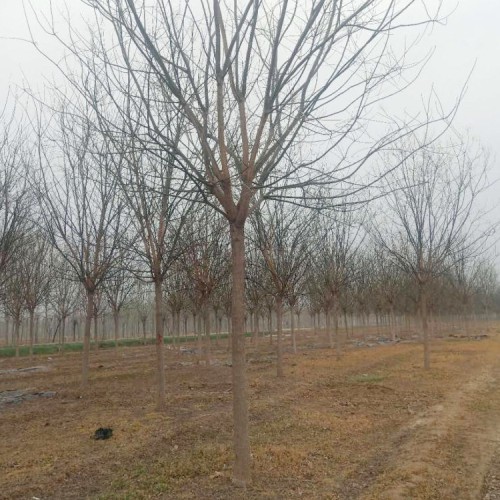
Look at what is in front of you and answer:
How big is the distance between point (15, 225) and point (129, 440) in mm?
5009

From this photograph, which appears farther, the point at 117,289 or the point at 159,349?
the point at 117,289

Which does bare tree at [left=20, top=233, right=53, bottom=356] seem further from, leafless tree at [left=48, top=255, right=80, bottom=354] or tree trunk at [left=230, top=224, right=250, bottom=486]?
tree trunk at [left=230, top=224, right=250, bottom=486]

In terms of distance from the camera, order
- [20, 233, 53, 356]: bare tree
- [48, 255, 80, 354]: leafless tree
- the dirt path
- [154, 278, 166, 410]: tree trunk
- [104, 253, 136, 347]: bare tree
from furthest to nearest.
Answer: [48, 255, 80, 354]: leafless tree < [20, 233, 53, 356]: bare tree < [104, 253, 136, 347]: bare tree < [154, 278, 166, 410]: tree trunk < the dirt path

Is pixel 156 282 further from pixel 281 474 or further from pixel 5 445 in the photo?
pixel 281 474

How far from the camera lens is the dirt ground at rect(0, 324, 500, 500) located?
464cm

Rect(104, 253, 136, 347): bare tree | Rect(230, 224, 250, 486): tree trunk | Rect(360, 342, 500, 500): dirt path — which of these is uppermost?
Rect(104, 253, 136, 347): bare tree

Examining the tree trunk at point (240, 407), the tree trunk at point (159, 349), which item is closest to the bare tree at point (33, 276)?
the tree trunk at point (159, 349)

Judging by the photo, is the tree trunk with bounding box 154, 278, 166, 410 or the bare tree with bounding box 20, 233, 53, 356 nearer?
the tree trunk with bounding box 154, 278, 166, 410

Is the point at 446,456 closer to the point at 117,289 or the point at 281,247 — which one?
the point at 281,247

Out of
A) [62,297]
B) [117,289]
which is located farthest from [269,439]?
[62,297]

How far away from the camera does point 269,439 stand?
6.26 meters

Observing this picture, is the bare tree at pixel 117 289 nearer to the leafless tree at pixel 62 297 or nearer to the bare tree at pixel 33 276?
the leafless tree at pixel 62 297

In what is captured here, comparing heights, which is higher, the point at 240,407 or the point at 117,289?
the point at 117,289

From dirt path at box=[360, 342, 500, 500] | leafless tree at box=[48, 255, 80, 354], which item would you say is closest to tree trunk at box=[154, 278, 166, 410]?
dirt path at box=[360, 342, 500, 500]
